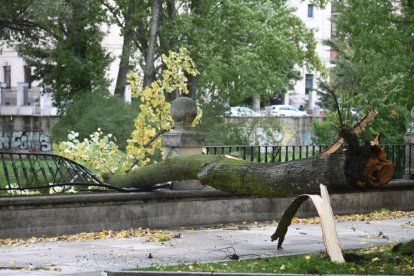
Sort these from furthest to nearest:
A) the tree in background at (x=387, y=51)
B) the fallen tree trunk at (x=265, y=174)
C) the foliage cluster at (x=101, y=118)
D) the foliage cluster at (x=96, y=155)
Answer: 1. the foliage cluster at (x=101, y=118)
2. the tree in background at (x=387, y=51)
3. the foliage cluster at (x=96, y=155)
4. the fallen tree trunk at (x=265, y=174)

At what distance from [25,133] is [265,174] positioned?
3723cm

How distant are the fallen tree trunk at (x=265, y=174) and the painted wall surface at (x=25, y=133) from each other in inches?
1288

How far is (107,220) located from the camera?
50.2 ft

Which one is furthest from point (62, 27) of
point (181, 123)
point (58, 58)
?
point (181, 123)

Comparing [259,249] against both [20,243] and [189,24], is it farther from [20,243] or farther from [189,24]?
[189,24]

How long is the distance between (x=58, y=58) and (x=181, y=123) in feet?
73.4

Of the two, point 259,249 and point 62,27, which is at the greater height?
point 62,27

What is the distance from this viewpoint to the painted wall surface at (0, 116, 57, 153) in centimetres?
4706

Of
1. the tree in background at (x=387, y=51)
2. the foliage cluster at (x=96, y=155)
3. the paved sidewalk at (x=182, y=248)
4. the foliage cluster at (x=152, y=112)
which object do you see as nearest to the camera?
the paved sidewalk at (x=182, y=248)

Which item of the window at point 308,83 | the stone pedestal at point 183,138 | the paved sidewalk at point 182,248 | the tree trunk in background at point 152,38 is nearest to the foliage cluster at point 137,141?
the stone pedestal at point 183,138

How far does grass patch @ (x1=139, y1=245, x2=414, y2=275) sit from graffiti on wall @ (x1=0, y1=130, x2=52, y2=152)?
36189mm

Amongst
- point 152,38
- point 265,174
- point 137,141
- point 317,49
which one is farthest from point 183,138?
point 317,49

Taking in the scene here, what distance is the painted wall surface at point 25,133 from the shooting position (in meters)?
47.1

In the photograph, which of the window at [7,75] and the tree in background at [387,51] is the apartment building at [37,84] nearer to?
the window at [7,75]
